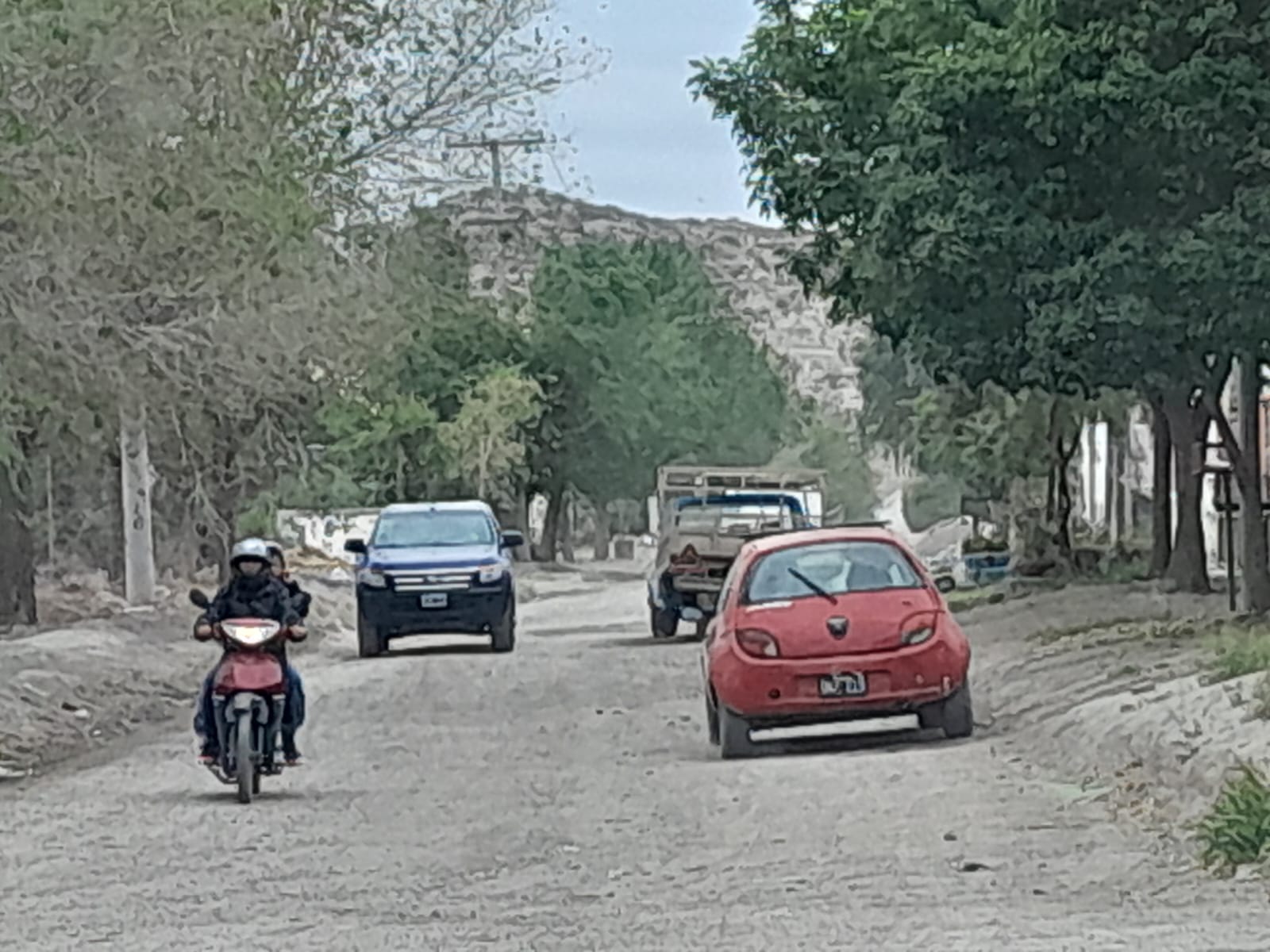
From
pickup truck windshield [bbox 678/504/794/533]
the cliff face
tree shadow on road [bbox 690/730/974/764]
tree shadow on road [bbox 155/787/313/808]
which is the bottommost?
tree shadow on road [bbox 690/730/974/764]

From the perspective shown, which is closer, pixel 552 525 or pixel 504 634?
pixel 504 634

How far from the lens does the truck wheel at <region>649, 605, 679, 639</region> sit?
35875 millimetres

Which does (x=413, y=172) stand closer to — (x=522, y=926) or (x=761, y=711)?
(x=761, y=711)

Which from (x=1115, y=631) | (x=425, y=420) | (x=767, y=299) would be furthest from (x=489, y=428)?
(x=767, y=299)

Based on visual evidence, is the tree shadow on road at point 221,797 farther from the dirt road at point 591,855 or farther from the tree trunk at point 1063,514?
the tree trunk at point 1063,514

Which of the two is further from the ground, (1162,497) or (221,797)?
(1162,497)

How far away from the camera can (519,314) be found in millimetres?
90125

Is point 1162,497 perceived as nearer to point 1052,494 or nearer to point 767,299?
Result: point 1052,494

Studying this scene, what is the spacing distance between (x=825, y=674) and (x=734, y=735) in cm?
85

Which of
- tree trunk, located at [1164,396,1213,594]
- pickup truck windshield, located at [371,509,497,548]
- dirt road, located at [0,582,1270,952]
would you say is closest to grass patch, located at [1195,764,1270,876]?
dirt road, located at [0,582,1270,952]

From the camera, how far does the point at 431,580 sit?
32062mm

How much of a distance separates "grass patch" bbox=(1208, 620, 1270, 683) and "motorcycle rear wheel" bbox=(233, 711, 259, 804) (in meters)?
6.79

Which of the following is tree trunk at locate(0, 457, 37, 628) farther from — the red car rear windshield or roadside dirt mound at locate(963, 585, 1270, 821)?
the red car rear windshield

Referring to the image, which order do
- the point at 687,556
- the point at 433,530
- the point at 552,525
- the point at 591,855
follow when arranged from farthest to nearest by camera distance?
the point at 552,525 < the point at 687,556 < the point at 433,530 < the point at 591,855
